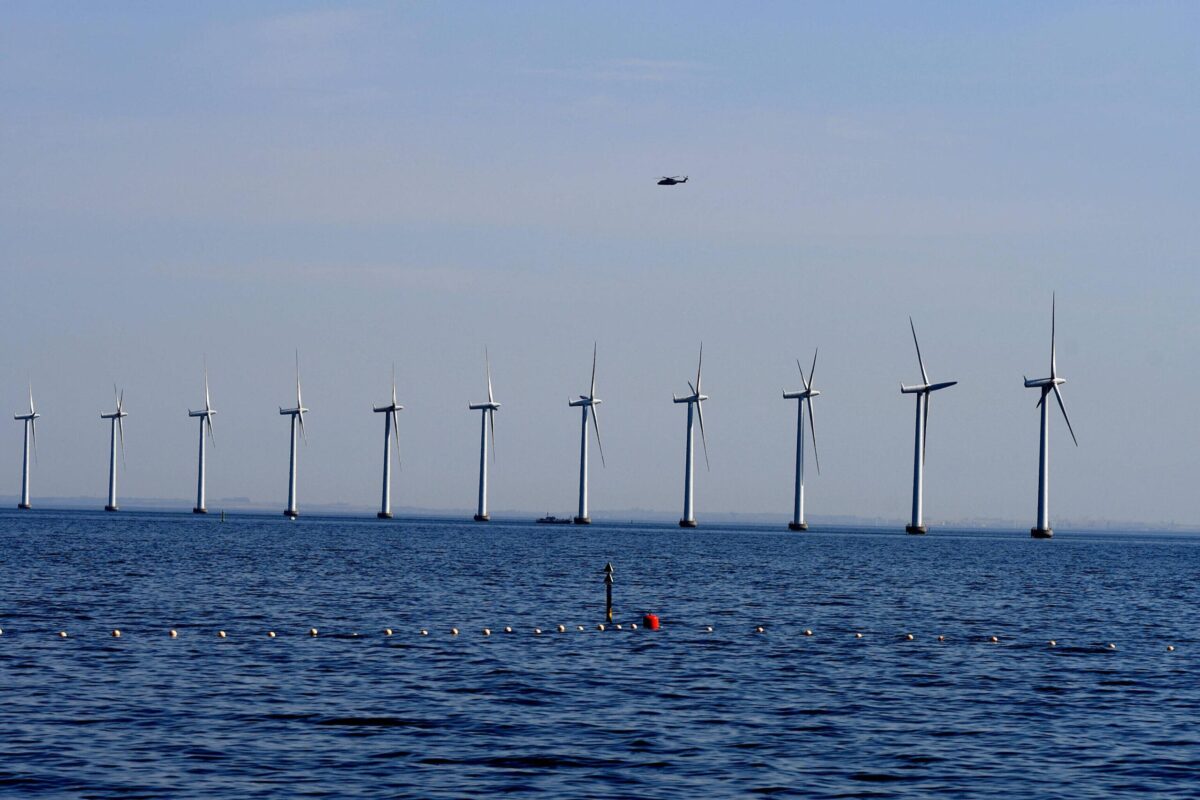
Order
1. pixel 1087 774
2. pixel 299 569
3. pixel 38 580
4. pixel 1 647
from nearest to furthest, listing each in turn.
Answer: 1. pixel 1087 774
2. pixel 1 647
3. pixel 38 580
4. pixel 299 569

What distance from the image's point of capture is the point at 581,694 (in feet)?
167

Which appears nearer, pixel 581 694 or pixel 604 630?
pixel 581 694

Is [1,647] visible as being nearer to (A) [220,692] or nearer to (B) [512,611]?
(A) [220,692]

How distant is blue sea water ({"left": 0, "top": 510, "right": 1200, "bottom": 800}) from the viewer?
37.4 metres

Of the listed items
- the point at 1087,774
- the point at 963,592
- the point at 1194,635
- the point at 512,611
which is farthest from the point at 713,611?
the point at 1087,774

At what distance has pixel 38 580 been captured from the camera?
102500 millimetres

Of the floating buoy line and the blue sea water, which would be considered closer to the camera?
the blue sea water

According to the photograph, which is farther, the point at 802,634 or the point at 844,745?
the point at 802,634

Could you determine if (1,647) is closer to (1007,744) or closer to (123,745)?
(123,745)

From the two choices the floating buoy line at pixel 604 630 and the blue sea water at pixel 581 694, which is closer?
the blue sea water at pixel 581 694

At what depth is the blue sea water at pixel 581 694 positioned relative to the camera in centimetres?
3738

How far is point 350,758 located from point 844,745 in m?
12.8

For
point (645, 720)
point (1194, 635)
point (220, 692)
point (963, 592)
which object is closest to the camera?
point (645, 720)

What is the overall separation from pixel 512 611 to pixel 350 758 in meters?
44.1
